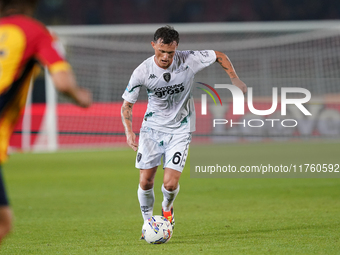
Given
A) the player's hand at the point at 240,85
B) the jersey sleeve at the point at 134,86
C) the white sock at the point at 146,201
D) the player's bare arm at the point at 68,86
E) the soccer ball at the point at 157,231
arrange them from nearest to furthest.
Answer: the player's bare arm at the point at 68,86 → the soccer ball at the point at 157,231 → the player's hand at the point at 240,85 → the jersey sleeve at the point at 134,86 → the white sock at the point at 146,201

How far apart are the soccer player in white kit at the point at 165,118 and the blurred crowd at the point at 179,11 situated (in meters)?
30.2

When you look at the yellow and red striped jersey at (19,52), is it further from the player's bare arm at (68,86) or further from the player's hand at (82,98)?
the player's hand at (82,98)

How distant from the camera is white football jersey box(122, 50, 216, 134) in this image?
248 inches

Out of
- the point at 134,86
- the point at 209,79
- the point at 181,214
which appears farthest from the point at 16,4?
the point at 209,79

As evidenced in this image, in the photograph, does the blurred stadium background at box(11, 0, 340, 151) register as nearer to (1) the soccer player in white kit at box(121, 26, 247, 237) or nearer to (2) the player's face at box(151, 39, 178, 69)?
(1) the soccer player in white kit at box(121, 26, 247, 237)

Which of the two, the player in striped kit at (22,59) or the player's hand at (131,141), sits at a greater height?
the player in striped kit at (22,59)

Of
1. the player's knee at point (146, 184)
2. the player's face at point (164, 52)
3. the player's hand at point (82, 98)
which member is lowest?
the player's knee at point (146, 184)

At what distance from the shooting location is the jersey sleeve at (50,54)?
3084 millimetres

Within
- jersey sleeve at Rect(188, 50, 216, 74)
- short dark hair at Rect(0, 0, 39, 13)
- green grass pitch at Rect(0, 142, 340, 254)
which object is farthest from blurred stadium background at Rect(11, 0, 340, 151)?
short dark hair at Rect(0, 0, 39, 13)

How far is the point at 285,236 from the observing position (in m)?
6.02

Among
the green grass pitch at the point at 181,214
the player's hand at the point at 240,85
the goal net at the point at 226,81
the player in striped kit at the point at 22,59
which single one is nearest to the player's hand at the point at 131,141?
the green grass pitch at the point at 181,214

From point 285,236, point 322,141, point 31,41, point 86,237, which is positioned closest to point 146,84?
point 86,237

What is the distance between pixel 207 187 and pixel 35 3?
8441mm

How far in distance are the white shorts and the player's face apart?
0.81 m
